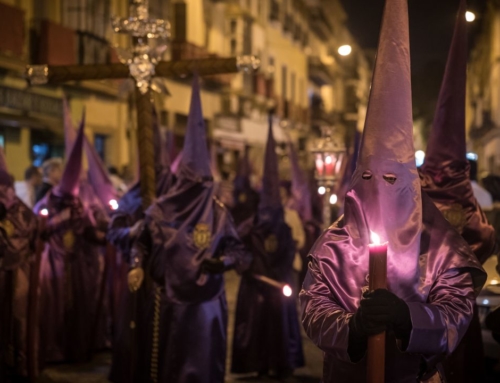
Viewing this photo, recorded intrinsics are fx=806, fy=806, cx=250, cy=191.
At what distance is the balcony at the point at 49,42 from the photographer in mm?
18859

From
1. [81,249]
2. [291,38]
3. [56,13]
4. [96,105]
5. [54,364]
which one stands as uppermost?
[291,38]

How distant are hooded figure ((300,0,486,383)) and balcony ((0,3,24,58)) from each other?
15.1 metres

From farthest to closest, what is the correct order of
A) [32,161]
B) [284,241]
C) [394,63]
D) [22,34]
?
[32,161]
[22,34]
[284,241]
[394,63]

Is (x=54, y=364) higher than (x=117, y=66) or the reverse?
the reverse

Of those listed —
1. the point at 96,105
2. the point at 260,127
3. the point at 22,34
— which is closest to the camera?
the point at 22,34

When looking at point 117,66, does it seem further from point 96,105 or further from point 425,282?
point 96,105

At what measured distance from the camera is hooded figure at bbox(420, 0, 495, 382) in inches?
196

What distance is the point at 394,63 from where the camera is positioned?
10.9 ft

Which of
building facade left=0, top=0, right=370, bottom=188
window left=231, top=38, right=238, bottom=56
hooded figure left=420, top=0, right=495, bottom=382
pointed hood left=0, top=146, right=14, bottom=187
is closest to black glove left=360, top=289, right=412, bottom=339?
hooded figure left=420, top=0, right=495, bottom=382

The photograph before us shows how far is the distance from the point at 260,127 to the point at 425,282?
3554 centimetres

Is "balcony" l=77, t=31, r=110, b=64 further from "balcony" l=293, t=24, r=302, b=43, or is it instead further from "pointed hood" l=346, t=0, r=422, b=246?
"balcony" l=293, t=24, r=302, b=43

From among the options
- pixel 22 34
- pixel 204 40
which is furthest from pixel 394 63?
pixel 204 40

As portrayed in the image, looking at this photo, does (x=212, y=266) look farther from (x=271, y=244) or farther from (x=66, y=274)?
(x=66, y=274)

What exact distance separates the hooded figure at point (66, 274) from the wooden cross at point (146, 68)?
4.91 ft
